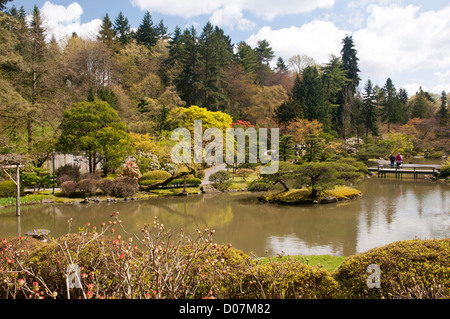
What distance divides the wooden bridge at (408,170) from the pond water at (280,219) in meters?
4.38

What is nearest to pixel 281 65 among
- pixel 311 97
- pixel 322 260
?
pixel 311 97

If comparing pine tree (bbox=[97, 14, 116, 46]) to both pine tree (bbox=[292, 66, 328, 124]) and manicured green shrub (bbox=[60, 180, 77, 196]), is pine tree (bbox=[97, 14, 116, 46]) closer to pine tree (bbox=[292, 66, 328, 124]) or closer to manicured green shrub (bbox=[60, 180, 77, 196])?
pine tree (bbox=[292, 66, 328, 124])

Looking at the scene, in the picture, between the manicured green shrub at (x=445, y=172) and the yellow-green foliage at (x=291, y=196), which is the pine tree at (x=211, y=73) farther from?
the manicured green shrub at (x=445, y=172)

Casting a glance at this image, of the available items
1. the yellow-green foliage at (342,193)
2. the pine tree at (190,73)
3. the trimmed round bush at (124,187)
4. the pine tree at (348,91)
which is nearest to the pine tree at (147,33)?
the pine tree at (190,73)

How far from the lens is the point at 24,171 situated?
53.1 feet

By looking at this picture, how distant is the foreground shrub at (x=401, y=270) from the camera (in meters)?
3.17

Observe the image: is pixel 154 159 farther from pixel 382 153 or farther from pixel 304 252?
pixel 382 153

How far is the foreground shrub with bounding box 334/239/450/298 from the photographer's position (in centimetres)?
317

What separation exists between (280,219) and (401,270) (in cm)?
755

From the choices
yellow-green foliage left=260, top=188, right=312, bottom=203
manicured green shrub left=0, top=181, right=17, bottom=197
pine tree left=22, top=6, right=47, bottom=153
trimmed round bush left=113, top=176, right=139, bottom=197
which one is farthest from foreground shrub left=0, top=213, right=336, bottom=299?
pine tree left=22, top=6, right=47, bottom=153

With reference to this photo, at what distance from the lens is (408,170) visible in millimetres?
21078

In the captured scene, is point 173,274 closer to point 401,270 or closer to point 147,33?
point 401,270

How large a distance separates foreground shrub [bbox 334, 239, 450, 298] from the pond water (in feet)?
10.0
